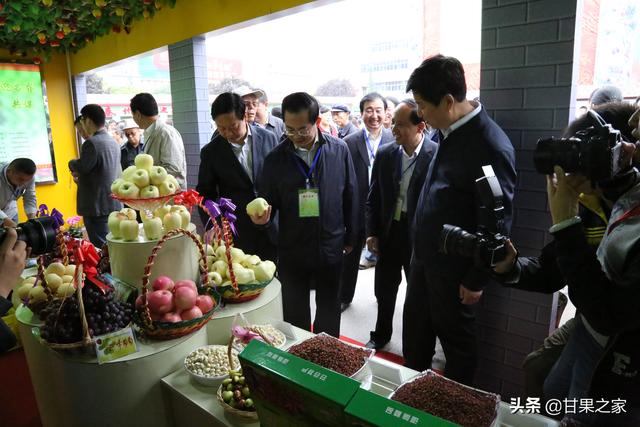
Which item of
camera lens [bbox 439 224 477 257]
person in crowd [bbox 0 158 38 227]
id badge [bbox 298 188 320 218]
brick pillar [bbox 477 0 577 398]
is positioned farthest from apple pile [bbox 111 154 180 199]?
person in crowd [bbox 0 158 38 227]

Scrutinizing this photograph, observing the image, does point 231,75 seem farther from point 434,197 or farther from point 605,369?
point 605,369

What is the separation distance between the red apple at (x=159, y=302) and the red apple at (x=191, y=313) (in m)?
0.05

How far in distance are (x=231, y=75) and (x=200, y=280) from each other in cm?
491

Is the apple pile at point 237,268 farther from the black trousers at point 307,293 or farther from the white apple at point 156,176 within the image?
the black trousers at point 307,293

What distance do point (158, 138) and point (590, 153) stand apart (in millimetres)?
2942

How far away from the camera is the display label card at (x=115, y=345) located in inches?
49.9

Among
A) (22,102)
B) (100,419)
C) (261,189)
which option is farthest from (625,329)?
(22,102)

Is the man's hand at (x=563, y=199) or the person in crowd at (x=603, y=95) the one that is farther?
the person in crowd at (x=603, y=95)

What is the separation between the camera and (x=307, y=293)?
7.66 ft

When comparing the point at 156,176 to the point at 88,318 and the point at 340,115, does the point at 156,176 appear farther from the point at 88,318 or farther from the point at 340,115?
the point at 340,115

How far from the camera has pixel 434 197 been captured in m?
1.78

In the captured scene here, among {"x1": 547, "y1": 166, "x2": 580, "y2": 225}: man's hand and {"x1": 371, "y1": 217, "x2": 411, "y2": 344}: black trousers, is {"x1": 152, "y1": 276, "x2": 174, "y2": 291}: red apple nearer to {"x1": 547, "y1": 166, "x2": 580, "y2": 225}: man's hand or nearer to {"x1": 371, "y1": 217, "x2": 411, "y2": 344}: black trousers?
{"x1": 547, "y1": 166, "x2": 580, "y2": 225}: man's hand

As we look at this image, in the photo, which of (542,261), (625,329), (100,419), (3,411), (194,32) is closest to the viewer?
(625,329)

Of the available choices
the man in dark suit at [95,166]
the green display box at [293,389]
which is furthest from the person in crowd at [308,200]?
the man in dark suit at [95,166]
